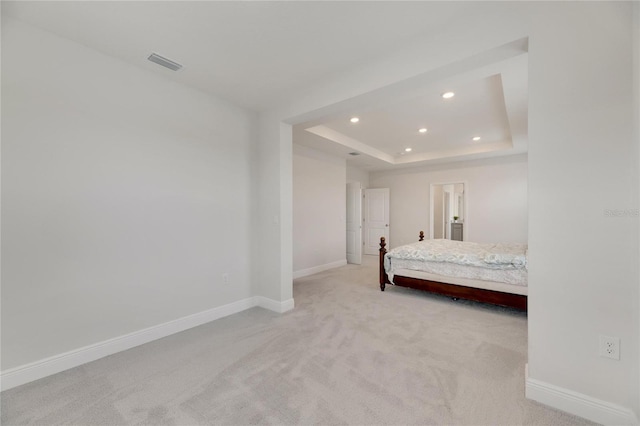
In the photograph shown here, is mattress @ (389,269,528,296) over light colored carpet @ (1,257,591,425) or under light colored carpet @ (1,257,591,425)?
over

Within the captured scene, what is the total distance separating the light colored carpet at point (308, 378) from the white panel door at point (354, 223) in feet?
11.9

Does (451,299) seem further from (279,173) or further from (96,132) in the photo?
(96,132)

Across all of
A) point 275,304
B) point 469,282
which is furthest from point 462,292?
point 275,304

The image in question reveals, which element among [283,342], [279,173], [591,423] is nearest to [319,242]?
[279,173]

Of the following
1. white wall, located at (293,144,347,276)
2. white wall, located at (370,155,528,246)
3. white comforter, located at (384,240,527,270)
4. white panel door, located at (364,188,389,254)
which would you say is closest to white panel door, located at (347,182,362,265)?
white wall, located at (293,144,347,276)

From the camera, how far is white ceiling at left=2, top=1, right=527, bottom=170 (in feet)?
6.23

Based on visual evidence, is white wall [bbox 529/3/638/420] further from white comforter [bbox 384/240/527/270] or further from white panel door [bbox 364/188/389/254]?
white panel door [bbox 364/188/389/254]

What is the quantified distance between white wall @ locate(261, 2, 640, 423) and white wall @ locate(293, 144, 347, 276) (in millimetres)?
3847

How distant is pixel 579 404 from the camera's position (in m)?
1.62

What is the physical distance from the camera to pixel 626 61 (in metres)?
1.49

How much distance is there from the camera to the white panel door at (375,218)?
305 inches

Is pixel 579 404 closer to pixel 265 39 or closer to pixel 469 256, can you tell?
pixel 469 256

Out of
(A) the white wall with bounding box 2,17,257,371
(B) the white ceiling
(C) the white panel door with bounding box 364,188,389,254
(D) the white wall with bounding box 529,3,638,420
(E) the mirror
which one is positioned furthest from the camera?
(E) the mirror

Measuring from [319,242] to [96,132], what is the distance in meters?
4.18
